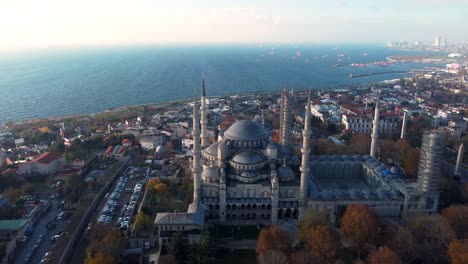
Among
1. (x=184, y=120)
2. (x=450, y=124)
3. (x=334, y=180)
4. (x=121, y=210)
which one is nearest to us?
(x=121, y=210)

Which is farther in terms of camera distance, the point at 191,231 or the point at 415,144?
the point at 415,144

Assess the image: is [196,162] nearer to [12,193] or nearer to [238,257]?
[238,257]

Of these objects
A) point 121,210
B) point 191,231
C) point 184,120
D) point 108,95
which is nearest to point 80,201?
point 121,210

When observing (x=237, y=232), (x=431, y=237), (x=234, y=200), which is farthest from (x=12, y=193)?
(x=431, y=237)

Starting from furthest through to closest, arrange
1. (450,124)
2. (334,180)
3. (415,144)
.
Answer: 1. (450,124)
2. (415,144)
3. (334,180)

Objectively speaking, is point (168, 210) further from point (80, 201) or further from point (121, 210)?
point (80, 201)

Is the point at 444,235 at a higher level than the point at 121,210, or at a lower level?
higher

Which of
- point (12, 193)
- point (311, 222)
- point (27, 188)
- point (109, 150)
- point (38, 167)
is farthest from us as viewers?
point (109, 150)
